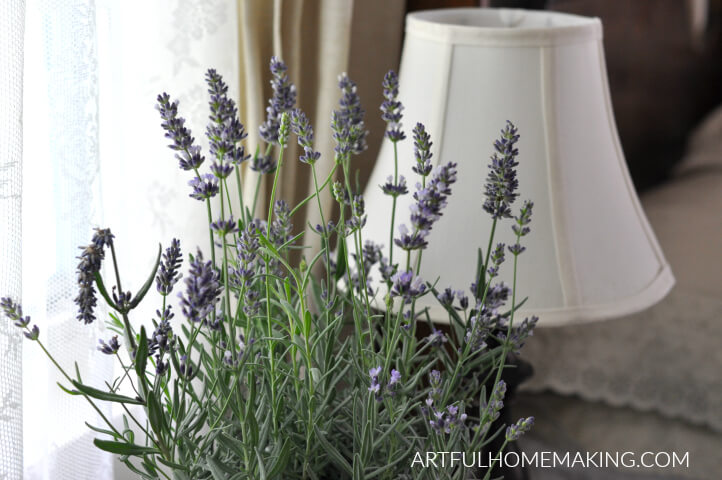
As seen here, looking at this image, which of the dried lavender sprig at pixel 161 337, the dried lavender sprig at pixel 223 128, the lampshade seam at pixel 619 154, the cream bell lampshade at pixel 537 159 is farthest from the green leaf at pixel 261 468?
the lampshade seam at pixel 619 154

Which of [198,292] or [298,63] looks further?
[298,63]

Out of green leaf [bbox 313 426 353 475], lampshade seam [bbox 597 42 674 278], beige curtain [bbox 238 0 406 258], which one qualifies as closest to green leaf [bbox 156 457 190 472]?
green leaf [bbox 313 426 353 475]

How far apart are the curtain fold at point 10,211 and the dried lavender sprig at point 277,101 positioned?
8.2 inches

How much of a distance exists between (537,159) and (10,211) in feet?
1.87

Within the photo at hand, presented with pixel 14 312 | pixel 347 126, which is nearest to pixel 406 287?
pixel 347 126

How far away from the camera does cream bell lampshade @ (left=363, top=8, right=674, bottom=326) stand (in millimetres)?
833

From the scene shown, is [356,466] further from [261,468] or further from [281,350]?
[281,350]

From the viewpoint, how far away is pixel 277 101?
645 mm

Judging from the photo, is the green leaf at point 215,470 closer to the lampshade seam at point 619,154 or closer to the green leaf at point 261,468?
the green leaf at point 261,468

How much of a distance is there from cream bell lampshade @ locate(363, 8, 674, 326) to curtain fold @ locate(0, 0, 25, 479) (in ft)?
1.48

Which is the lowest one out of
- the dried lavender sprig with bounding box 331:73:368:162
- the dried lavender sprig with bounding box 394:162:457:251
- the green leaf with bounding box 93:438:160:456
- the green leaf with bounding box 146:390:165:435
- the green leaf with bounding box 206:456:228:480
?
the green leaf with bounding box 206:456:228:480

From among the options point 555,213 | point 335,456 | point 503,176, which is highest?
point 503,176

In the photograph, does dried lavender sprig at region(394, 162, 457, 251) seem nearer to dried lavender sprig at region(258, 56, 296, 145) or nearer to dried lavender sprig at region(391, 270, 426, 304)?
dried lavender sprig at region(391, 270, 426, 304)

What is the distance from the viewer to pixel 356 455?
0.55 meters
